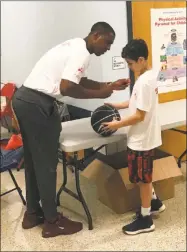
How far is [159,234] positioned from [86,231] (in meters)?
0.54

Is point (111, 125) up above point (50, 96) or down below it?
below

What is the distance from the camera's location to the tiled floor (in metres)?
2.46

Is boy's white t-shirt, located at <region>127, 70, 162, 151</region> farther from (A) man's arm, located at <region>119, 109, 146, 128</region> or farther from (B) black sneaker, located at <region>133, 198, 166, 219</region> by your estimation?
(B) black sneaker, located at <region>133, 198, 166, 219</region>

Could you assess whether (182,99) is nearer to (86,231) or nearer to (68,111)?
(68,111)

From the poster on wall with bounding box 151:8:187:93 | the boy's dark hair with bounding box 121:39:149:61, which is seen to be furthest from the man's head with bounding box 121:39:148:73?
the poster on wall with bounding box 151:8:187:93

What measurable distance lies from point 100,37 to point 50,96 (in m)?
0.52

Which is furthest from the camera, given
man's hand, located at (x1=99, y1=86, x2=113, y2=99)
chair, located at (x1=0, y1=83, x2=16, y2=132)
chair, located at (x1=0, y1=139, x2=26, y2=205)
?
chair, located at (x1=0, y1=83, x2=16, y2=132)

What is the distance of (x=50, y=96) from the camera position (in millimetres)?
2410

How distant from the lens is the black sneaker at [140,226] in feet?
8.51

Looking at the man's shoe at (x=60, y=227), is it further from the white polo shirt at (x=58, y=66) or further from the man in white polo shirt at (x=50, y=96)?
the white polo shirt at (x=58, y=66)

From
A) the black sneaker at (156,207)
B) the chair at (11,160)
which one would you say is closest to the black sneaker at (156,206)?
the black sneaker at (156,207)

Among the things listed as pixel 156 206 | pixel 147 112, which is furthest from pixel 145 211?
pixel 147 112

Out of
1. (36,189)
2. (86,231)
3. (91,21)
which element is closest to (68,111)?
(91,21)

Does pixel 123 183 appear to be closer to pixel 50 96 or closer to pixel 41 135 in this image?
pixel 41 135
